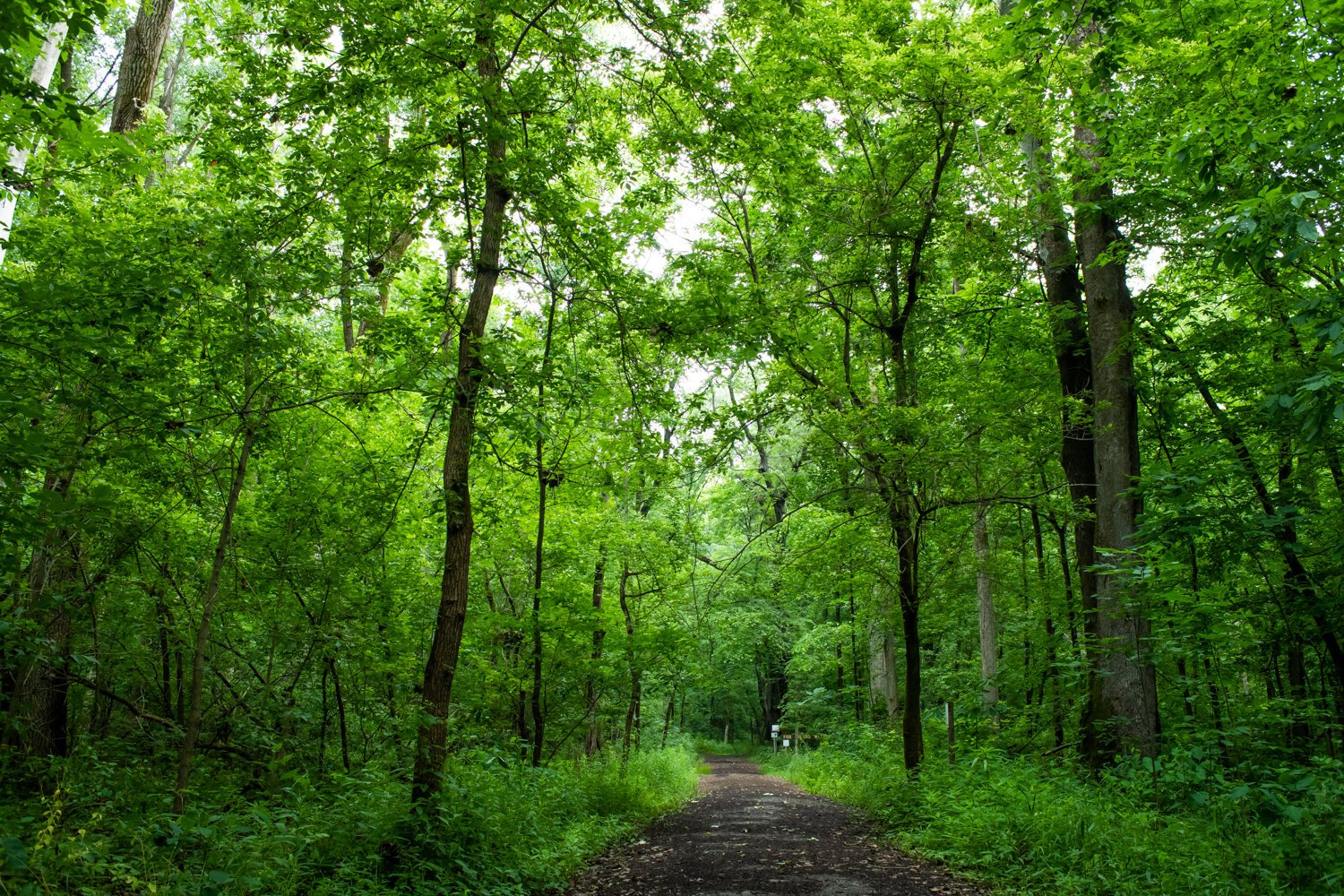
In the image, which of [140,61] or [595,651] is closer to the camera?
[140,61]

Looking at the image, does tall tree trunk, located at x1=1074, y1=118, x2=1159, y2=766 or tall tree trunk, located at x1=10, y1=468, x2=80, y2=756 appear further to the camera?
tall tree trunk, located at x1=1074, y1=118, x2=1159, y2=766

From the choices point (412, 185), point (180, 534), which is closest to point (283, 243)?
point (412, 185)

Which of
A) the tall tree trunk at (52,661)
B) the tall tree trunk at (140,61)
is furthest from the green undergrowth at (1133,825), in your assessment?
the tall tree trunk at (140,61)

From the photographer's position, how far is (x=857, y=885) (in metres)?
6.42

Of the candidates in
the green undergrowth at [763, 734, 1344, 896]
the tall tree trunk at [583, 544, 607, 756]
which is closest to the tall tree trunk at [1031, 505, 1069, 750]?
the green undergrowth at [763, 734, 1344, 896]

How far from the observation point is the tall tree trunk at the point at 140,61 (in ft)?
30.8

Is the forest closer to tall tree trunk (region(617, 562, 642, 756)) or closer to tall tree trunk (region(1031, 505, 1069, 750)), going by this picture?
tall tree trunk (region(617, 562, 642, 756))

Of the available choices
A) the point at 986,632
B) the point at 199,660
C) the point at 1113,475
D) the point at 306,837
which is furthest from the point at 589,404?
the point at 986,632

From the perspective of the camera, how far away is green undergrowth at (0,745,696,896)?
3.91 metres

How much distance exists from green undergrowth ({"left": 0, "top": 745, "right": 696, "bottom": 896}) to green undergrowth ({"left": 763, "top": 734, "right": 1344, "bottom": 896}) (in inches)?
152

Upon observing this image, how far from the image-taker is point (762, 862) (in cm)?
747

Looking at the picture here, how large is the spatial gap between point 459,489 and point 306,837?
2803 mm

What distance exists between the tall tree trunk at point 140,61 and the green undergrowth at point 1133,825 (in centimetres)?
1269

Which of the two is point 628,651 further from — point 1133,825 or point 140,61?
point 140,61
